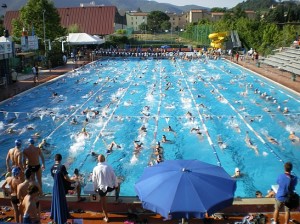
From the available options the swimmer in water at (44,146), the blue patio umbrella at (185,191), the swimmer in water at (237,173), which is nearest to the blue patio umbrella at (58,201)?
the blue patio umbrella at (185,191)

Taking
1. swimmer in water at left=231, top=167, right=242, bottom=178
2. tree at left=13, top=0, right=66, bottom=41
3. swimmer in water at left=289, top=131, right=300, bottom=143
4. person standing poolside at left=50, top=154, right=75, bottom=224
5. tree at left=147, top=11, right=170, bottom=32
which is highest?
tree at left=147, top=11, right=170, bottom=32

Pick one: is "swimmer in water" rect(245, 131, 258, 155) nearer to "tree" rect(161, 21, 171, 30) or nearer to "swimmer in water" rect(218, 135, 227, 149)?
"swimmer in water" rect(218, 135, 227, 149)

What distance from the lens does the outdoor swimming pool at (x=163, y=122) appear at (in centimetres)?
1267

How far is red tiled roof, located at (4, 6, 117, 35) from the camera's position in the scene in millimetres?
68438

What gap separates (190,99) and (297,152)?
390 inches

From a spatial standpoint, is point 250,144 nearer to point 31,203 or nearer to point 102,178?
point 102,178

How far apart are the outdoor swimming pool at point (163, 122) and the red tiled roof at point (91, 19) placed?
4125cm

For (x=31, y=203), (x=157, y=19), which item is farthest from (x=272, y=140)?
(x=157, y=19)

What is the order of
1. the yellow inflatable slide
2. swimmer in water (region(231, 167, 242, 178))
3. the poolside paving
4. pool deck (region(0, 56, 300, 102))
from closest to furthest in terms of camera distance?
the poolside paving → swimmer in water (region(231, 167, 242, 178)) → pool deck (region(0, 56, 300, 102)) → the yellow inflatable slide

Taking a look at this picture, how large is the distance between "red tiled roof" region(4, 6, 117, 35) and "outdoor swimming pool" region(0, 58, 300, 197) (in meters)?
41.3

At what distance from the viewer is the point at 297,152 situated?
1338 centimetres

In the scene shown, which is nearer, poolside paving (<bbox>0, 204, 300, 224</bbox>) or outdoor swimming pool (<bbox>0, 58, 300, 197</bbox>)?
poolside paving (<bbox>0, 204, 300, 224</bbox>)

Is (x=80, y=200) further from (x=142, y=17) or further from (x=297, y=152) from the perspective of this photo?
(x=142, y=17)

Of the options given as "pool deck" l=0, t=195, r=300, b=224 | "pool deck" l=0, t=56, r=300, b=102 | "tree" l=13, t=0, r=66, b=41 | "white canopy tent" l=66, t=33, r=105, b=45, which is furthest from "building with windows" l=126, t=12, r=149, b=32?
"pool deck" l=0, t=195, r=300, b=224
